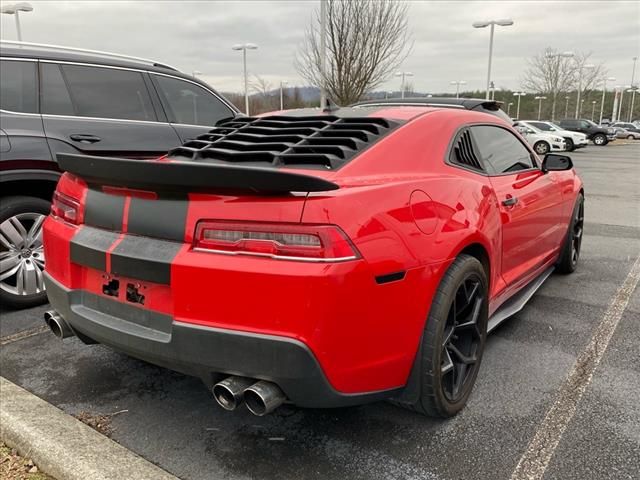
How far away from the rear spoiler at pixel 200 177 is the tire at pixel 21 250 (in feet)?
6.65

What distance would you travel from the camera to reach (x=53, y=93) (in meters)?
4.21

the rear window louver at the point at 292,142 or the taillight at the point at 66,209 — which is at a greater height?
the rear window louver at the point at 292,142

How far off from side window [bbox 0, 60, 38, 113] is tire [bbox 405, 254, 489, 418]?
337cm

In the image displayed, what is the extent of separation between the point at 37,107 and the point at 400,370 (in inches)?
135

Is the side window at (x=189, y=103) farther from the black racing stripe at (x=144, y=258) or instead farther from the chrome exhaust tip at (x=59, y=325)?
the black racing stripe at (x=144, y=258)

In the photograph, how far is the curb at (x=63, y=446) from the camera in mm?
2205

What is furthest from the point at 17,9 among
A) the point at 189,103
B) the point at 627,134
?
the point at 627,134

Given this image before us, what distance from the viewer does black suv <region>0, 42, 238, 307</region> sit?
12.9 feet

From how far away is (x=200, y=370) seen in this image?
2094 millimetres

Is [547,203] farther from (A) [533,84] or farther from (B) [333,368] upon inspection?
(A) [533,84]

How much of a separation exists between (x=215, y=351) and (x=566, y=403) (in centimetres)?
186

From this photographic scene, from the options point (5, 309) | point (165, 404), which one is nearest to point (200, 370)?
point (165, 404)

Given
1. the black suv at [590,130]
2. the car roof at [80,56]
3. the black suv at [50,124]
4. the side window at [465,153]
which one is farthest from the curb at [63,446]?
the black suv at [590,130]

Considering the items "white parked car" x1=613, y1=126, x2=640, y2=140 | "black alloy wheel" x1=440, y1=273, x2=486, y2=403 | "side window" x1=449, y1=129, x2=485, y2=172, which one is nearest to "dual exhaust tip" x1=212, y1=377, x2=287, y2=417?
"black alloy wheel" x1=440, y1=273, x2=486, y2=403
